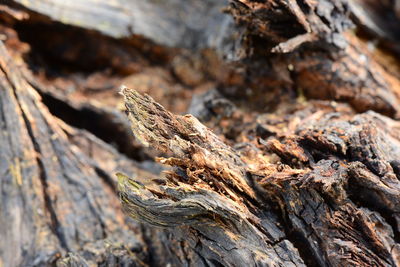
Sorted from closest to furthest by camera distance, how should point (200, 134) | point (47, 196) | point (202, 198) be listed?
point (202, 198) → point (200, 134) → point (47, 196)

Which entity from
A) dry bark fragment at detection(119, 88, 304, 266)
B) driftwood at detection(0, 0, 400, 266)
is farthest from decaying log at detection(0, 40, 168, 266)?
dry bark fragment at detection(119, 88, 304, 266)

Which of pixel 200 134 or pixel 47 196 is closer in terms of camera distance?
→ pixel 200 134

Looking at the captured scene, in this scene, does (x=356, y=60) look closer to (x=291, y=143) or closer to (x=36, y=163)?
(x=291, y=143)

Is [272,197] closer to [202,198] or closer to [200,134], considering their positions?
[202,198]

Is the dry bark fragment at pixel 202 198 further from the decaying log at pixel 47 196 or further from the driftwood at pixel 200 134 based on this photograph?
the decaying log at pixel 47 196

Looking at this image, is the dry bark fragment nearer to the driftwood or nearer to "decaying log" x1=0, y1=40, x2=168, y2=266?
the driftwood

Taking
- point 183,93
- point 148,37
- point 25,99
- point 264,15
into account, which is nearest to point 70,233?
point 25,99

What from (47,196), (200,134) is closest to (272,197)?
(200,134)

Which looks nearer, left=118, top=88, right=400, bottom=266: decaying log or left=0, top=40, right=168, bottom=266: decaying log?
left=118, top=88, right=400, bottom=266: decaying log
